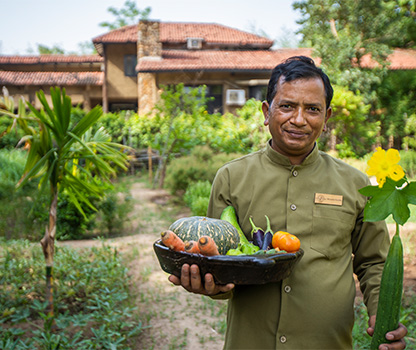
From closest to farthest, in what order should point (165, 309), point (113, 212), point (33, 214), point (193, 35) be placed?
1. point (165, 309)
2. point (33, 214)
3. point (113, 212)
4. point (193, 35)

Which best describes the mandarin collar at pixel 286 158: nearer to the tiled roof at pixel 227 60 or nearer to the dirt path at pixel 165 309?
the dirt path at pixel 165 309

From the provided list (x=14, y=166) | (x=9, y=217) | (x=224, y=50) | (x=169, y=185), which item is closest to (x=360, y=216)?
(x=9, y=217)

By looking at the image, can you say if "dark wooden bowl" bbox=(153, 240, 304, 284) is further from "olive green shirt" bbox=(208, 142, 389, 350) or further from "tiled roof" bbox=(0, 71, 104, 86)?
"tiled roof" bbox=(0, 71, 104, 86)

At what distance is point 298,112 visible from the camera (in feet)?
5.81

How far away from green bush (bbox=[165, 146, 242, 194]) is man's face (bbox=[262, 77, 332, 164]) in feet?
27.0

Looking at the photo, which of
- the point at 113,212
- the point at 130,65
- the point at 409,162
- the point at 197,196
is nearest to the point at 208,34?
the point at 130,65

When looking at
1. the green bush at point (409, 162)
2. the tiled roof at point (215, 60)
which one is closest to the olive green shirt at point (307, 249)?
the green bush at point (409, 162)

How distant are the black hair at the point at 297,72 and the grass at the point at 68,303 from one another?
246 centimetres

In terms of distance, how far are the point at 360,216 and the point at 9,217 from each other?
254 inches

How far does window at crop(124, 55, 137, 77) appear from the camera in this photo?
20422 millimetres

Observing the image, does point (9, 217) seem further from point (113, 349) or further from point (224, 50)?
point (224, 50)

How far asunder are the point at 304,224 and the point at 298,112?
469 mm

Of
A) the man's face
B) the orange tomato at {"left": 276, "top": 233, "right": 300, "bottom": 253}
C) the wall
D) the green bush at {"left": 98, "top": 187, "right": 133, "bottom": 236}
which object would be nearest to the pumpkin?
the orange tomato at {"left": 276, "top": 233, "right": 300, "bottom": 253}

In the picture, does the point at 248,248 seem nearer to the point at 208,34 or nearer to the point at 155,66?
the point at 155,66
